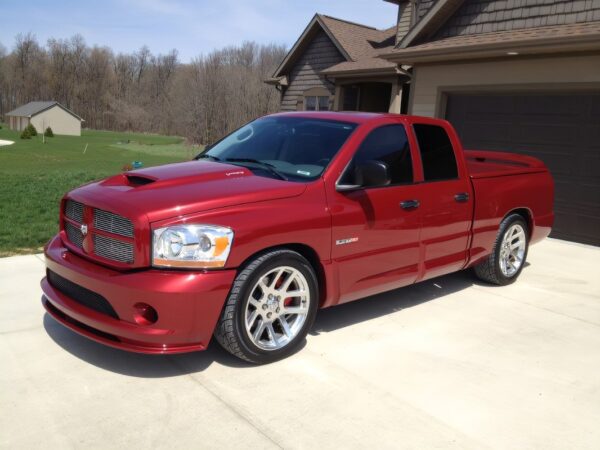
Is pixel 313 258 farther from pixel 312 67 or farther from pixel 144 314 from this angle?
pixel 312 67

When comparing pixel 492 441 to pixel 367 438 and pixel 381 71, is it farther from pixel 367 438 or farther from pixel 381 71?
pixel 381 71

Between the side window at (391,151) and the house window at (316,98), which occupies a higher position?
the house window at (316,98)

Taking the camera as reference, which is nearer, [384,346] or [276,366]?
[276,366]

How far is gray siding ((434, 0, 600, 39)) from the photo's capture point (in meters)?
9.46

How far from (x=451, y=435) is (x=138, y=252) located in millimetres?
2155

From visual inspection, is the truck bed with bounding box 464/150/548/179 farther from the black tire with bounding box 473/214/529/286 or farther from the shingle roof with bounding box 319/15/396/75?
the shingle roof with bounding box 319/15/396/75

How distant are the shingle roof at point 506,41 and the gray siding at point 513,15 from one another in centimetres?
17

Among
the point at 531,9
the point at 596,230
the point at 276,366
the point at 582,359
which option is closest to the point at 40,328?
the point at 276,366

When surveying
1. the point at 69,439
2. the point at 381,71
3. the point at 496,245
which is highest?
the point at 381,71

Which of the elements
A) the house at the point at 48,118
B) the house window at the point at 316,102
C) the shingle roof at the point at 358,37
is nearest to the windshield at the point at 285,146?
the shingle roof at the point at 358,37

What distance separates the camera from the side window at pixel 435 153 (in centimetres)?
506

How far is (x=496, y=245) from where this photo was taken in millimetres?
6047

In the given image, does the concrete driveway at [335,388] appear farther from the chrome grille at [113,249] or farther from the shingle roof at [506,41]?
the shingle roof at [506,41]

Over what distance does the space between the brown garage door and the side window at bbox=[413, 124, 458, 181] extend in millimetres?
4764
